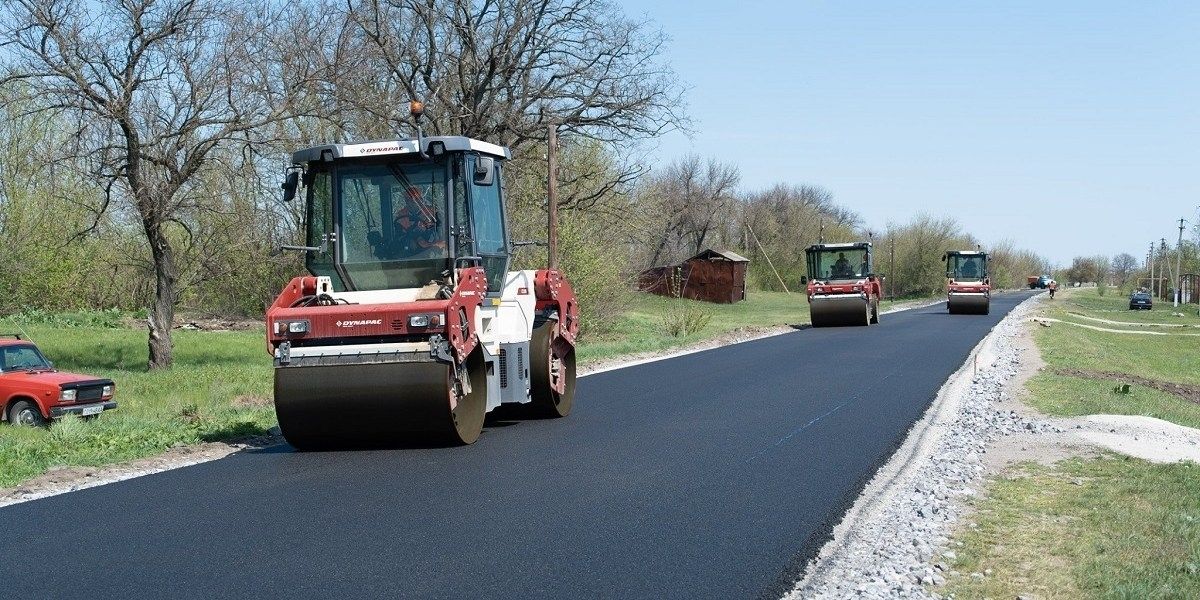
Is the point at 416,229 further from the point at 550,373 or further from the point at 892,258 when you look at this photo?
the point at 892,258

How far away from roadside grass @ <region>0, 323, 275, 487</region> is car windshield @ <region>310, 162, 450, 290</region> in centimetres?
224

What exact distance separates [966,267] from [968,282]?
2.25 ft

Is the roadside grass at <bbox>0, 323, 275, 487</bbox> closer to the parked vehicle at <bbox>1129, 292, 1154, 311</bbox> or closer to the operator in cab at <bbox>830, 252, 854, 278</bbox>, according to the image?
the operator in cab at <bbox>830, 252, 854, 278</bbox>

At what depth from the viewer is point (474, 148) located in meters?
11.0

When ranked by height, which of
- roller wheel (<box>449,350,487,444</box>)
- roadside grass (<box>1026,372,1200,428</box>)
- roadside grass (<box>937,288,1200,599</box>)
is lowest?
roadside grass (<box>1026,372,1200,428</box>)

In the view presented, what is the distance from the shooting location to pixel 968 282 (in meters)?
46.1

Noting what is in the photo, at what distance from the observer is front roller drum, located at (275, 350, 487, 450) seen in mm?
9758

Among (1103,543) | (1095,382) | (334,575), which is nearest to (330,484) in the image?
(334,575)

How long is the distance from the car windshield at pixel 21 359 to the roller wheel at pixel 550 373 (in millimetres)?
8993

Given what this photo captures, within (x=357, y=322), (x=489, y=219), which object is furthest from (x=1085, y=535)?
(x=489, y=219)

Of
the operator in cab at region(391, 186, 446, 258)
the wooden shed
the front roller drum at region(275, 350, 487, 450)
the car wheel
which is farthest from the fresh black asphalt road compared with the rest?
the wooden shed

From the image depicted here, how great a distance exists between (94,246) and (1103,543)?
35.6 m

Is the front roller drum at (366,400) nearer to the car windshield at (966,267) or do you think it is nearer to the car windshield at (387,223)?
the car windshield at (387,223)

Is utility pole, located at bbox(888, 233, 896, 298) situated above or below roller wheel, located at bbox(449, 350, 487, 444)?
above
